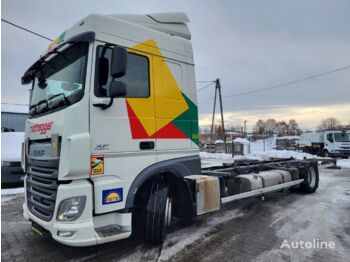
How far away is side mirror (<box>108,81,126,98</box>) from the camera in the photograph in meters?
3.35

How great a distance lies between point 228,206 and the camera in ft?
21.9

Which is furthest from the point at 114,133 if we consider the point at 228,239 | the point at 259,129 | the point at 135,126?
the point at 259,129

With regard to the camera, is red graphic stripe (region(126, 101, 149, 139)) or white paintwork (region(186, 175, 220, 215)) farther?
white paintwork (region(186, 175, 220, 215))


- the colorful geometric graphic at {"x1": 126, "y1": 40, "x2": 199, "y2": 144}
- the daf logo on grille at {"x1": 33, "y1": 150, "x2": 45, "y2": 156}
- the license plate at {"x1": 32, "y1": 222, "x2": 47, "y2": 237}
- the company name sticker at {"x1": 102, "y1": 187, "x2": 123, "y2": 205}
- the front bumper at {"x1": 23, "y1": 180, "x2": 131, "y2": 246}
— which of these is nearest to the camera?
the front bumper at {"x1": 23, "y1": 180, "x2": 131, "y2": 246}

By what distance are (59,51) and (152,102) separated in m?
1.37

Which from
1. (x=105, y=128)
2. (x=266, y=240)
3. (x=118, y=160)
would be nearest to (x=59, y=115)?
(x=105, y=128)

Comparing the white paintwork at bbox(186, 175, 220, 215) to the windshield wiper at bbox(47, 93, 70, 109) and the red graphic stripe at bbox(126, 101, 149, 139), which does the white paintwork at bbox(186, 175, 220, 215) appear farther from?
the windshield wiper at bbox(47, 93, 70, 109)

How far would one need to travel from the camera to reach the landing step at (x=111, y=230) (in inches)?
132

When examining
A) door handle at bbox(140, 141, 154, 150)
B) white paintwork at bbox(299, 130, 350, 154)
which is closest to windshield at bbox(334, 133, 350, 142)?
white paintwork at bbox(299, 130, 350, 154)

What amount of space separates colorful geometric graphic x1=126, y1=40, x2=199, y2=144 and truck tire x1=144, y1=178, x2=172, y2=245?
779mm

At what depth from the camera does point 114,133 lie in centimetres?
359

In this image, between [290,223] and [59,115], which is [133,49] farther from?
[290,223]

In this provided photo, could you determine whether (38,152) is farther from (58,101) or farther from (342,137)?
(342,137)

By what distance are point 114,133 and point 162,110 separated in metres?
0.85
